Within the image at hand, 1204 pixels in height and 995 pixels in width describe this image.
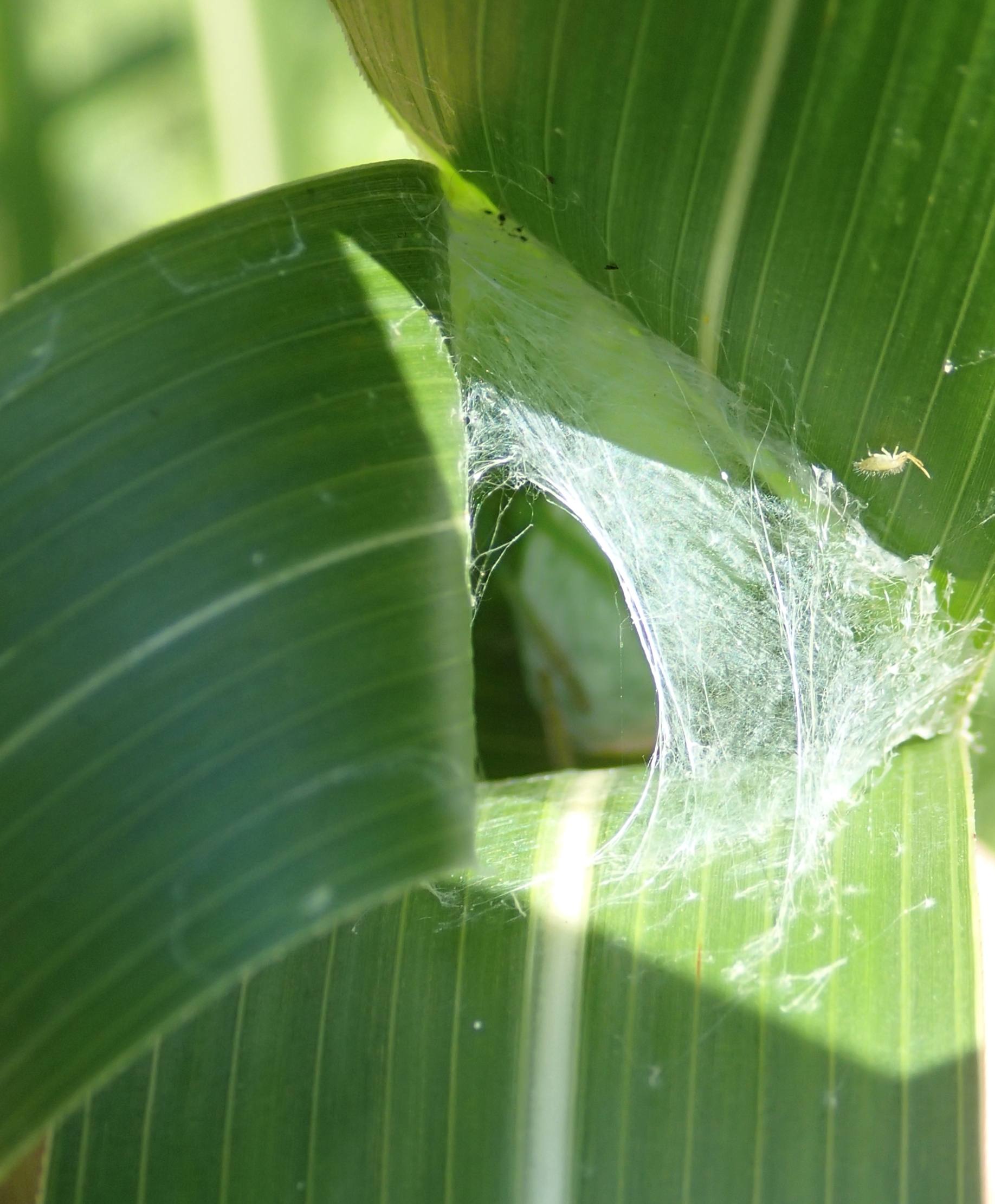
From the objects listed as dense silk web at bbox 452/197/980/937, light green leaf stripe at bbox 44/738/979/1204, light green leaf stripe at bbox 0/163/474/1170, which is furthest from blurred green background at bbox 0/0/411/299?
light green leaf stripe at bbox 44/738/979/1204

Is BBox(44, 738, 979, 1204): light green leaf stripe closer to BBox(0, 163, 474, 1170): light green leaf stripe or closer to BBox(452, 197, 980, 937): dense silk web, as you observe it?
BBox(452, 197, 980, 937): dense silk web

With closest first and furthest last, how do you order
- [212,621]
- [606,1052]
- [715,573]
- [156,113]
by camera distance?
1. [212,621]
2. [606,1052]
3. [715,573]
4. [156,113]

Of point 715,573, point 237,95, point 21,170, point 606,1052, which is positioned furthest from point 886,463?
point 21,170

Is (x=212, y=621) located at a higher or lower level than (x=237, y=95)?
lower

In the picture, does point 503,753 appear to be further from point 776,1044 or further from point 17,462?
point 17,462

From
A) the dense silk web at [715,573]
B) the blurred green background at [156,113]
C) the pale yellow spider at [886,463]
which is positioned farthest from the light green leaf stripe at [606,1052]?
the blurred green background at [156,113]

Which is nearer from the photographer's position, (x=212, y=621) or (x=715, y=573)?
(x=212, y=621)

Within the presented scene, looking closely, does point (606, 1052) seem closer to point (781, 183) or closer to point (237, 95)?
point (781, 183)
